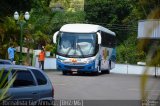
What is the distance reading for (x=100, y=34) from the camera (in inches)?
1362

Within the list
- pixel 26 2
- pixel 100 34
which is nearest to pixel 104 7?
pixel 100 34

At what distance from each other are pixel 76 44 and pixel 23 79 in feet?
75.8

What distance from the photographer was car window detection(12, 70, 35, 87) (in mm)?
10389

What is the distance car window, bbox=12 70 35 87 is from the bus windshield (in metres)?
22.8

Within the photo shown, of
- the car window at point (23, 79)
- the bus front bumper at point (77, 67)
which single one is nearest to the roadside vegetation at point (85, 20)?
the car window at point (23, 79)

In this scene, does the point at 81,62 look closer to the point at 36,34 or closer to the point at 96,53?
the point at 96,53

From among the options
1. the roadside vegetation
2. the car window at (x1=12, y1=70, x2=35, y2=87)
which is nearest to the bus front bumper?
the roadside vegetation

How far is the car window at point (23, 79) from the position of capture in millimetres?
10389

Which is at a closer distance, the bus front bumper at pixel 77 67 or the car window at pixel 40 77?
the car window at pixel 40 77

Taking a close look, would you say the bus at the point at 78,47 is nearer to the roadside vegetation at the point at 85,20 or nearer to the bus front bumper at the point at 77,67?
the bus front bumper at the point at 77,67

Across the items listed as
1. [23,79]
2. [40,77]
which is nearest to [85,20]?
[40,77]

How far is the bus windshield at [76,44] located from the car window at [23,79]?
74.9 ft

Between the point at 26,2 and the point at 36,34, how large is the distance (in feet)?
66.9

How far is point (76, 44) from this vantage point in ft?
110
